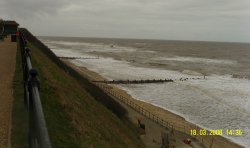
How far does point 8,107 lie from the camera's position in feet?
27.9

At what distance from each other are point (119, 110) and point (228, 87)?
36.7 metres

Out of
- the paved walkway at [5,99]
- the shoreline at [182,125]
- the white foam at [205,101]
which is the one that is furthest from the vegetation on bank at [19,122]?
the white foam at [205,101]

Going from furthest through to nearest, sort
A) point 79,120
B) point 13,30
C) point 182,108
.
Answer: point 13,30, point 182,108, point 79,120

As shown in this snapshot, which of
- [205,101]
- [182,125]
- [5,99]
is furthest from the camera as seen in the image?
[205,101]

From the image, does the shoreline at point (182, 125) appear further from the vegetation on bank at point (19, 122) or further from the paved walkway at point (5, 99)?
the vegetation on bank at point (19, 122)

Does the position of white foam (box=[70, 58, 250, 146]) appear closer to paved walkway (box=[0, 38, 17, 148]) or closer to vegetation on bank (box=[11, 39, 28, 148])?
paved walkway (box=[0, 38, 17, 148])

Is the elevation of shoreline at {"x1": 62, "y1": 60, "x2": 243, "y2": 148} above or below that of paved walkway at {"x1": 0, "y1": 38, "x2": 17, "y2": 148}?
below

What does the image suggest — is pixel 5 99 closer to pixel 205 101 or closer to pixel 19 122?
pixel 19 122

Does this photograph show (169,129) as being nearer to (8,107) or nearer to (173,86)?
(8,107)

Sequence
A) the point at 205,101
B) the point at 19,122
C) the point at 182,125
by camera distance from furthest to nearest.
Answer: the point at 205,101 < the point at 182,125 < the point at 19,122

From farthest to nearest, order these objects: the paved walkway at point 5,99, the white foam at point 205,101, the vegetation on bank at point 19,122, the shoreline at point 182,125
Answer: the white foam at point 205,101 → the shoreline at point 182,125 → the paved walkway at point 5,99 → the vegetation on bank at point 19,122

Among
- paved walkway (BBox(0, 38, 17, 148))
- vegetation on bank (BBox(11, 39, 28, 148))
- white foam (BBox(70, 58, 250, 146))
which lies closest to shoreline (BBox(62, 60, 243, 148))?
white foam (BBox(70, 58, 250, 146))

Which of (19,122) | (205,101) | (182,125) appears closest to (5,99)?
(19,122)

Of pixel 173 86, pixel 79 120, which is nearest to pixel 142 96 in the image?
pixel 173 86
